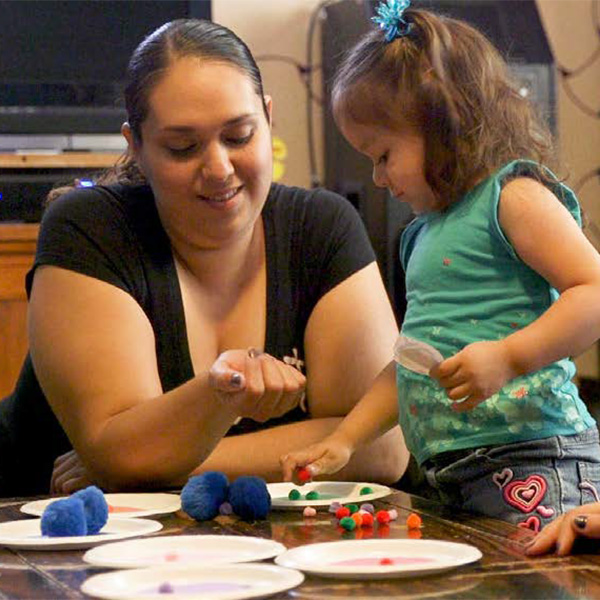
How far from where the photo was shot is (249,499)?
1.25 m

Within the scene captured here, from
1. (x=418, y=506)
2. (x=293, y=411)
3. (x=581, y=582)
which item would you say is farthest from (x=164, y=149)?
(x=581, y=582)

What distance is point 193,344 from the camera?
1752mm

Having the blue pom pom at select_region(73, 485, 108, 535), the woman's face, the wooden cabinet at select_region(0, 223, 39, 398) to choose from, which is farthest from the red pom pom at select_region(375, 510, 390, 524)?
the wooden cabinet at select_region(0, 223, 39, 398)

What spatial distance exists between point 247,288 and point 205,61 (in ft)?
0.99

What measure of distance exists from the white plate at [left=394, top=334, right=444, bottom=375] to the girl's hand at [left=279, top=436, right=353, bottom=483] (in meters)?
0.17

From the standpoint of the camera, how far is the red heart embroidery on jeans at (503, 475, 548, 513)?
1.43m

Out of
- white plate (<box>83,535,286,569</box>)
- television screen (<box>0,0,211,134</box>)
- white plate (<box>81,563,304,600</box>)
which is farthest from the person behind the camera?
television screen (<box>0,0,211,134</box>)

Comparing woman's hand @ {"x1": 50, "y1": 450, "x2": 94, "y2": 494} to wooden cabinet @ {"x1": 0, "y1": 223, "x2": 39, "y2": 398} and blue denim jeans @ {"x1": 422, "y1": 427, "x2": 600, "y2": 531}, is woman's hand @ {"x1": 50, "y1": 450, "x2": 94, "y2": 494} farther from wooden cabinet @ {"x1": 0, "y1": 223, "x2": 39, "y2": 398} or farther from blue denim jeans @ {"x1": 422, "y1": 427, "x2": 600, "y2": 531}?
wooden cabinet @ {"x1": 0, "y1": 223, "x2": 39, "y2": 398}

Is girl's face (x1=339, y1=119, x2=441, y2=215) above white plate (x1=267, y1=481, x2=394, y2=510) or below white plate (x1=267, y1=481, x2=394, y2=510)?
above

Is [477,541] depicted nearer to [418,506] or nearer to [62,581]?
[418,506]

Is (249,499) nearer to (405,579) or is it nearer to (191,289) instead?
(405,579)

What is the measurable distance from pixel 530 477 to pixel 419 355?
0.73ft

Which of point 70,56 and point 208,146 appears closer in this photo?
point 208,146

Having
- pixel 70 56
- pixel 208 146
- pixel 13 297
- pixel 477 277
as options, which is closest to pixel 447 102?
pixel 477 277
